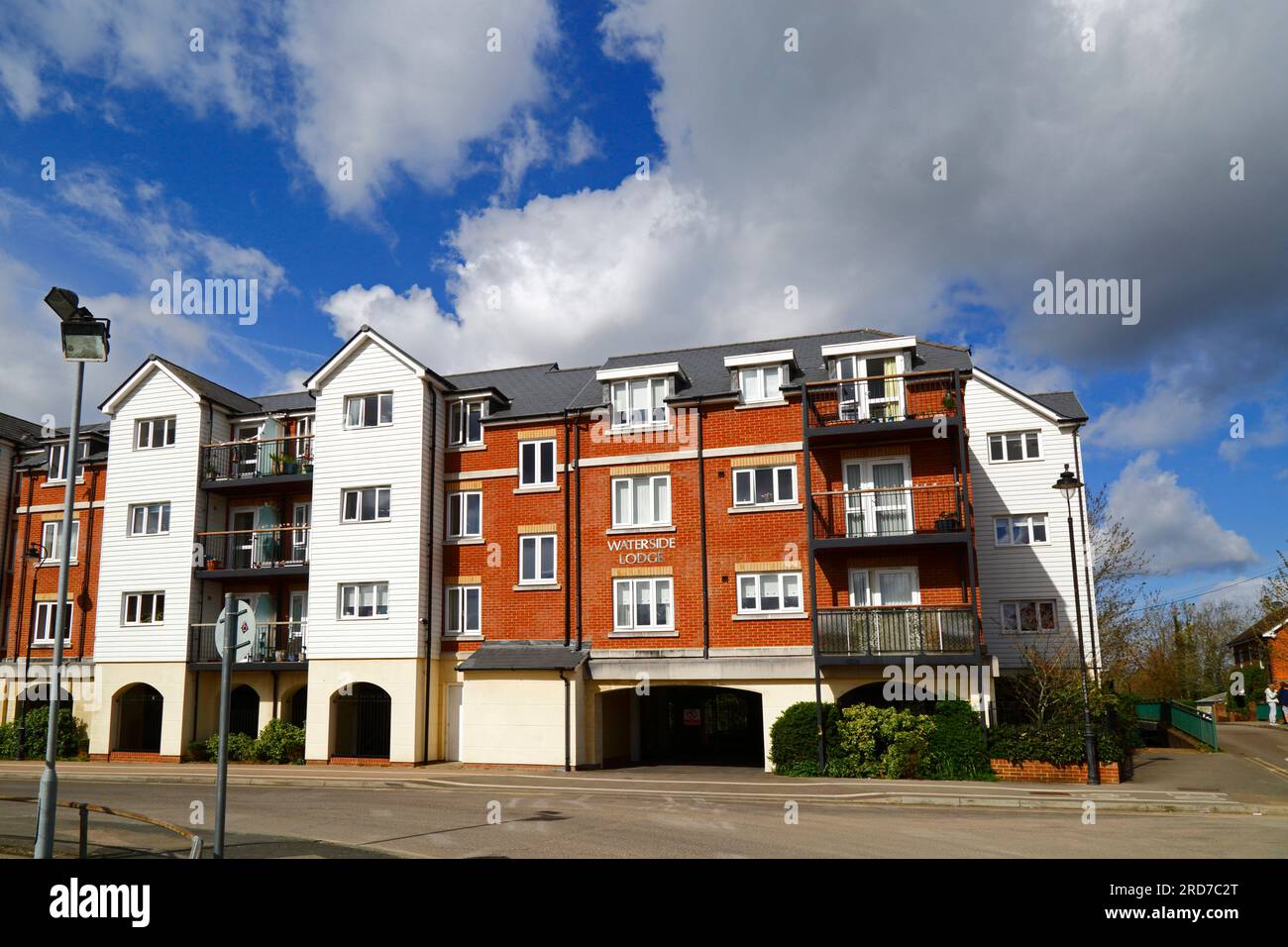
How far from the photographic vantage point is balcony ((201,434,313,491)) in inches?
1136

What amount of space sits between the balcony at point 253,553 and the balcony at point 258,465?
1.46 metres

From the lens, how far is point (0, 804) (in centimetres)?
1683

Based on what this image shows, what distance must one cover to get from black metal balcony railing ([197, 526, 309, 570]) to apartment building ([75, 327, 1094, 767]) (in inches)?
3.8

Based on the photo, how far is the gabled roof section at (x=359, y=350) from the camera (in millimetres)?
27766

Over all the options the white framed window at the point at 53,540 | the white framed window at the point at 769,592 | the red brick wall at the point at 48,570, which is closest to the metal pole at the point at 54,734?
the white framed window at the point at 769,592

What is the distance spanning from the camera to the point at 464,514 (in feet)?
92.0

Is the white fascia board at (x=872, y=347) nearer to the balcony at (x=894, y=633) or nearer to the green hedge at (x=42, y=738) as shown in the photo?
the balcony at (x=894, y=633)

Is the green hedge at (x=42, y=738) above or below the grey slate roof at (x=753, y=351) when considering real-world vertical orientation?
below

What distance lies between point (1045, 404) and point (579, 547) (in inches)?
583

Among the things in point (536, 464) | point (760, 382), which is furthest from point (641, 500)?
point (760, 382)

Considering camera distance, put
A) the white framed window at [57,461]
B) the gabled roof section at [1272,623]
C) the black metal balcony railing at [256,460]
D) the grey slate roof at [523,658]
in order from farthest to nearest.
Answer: the gabled roof section at [1272,623]
the white framed window at [57,461]
the black metal balcony railing at [256,460]
the grey slate roof at [523,658]

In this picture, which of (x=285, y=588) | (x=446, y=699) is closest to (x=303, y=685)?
(x=285, y=588)

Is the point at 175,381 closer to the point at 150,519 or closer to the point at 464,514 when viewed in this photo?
the point at 150,519

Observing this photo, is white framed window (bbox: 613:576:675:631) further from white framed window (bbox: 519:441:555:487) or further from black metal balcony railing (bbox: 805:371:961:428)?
black metal balcony railing (bbox: 805:371:961:428)
